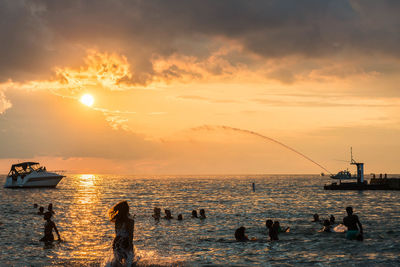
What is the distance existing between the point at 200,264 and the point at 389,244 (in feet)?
43.0

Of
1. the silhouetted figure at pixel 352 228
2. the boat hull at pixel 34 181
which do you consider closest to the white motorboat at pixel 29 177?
the boat hull at pixel 34 181

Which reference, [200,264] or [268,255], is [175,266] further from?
[268,255]

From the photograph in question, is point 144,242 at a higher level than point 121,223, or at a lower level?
lower

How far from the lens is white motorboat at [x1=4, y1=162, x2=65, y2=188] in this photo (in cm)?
12200

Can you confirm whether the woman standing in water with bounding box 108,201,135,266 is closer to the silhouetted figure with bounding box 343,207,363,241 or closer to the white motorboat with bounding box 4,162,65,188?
the silhouetted figure with bounding box 343,207,363,241

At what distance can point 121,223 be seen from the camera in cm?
1346

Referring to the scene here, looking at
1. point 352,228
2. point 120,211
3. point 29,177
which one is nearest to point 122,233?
point 120,211

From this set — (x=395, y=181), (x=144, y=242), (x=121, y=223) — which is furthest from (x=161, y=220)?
(x=395, y=181)

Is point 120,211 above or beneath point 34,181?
above

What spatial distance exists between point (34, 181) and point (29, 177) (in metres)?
2.41

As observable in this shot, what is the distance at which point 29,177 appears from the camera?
122 m

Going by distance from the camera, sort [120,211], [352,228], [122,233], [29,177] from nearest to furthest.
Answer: [120,211]
[122,233]
[352,228]
[29,177]

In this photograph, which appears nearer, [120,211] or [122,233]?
[120,211]

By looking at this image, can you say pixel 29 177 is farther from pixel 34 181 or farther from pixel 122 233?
pixel 122 233
